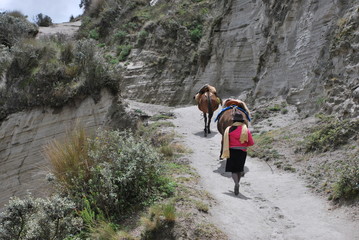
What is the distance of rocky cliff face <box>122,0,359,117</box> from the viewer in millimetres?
10922

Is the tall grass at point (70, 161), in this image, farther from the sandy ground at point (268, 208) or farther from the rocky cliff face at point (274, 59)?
the rocky cliff face at point (274, 59)

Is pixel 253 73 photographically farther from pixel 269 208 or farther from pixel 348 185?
pixel 348 185

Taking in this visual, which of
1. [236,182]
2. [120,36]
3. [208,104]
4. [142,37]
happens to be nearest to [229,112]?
[236,182]

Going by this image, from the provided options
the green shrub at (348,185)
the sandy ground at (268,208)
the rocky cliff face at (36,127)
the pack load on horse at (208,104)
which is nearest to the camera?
the sandy ground at (268,208)

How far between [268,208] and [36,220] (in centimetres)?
389

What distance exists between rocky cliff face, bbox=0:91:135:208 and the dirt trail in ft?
12.7

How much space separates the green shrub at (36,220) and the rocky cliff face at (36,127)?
6437 mm

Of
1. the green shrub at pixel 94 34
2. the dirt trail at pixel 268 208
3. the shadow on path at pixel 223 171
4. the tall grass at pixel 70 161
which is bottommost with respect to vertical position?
the shadow on path at pixel 223 171

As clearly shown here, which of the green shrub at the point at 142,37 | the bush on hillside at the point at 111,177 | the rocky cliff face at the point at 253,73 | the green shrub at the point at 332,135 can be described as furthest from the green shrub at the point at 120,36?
the bush on hillside at the point at 111,177

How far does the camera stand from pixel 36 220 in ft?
17.4

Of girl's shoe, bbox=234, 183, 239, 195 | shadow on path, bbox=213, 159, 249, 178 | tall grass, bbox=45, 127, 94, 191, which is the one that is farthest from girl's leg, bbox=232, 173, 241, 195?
tall grass, bbox=45, 127, 94, 191

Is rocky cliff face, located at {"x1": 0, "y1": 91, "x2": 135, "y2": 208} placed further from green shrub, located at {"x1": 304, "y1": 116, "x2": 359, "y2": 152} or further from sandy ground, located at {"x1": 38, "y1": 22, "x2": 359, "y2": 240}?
green shrub, located at {"x1": 304, "y1": 116, "x2": 359, "y2": 152}

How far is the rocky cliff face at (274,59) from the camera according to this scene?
10.9 m

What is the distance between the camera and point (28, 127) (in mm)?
12148
